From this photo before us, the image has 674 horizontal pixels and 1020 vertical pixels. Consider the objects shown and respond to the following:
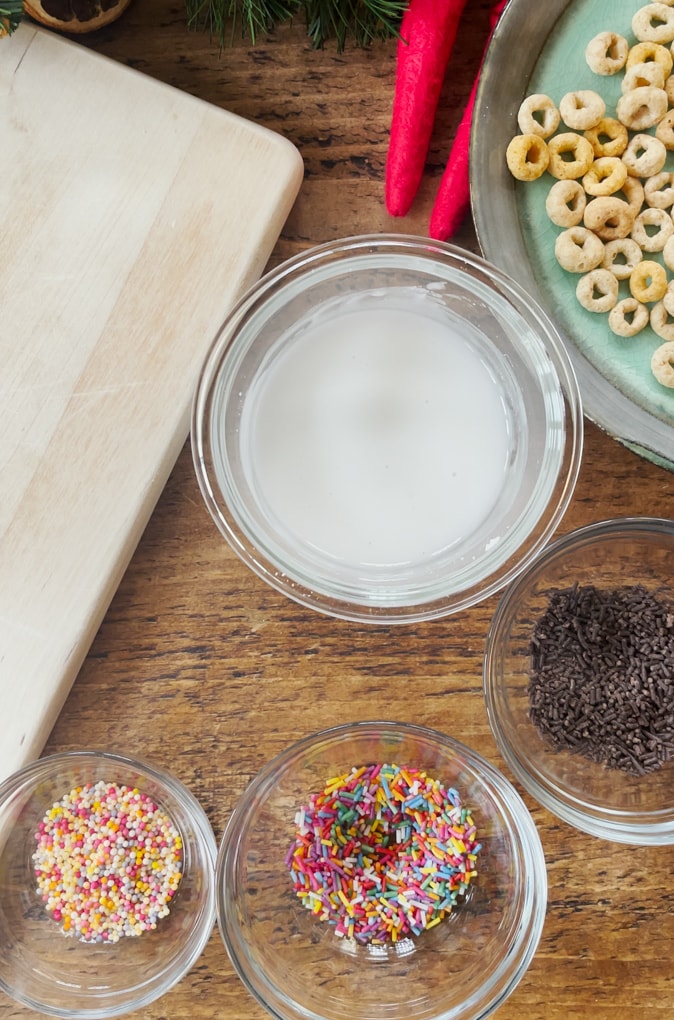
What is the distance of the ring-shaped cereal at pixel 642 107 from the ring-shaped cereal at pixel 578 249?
0.13m

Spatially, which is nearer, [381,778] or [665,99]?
[665,99]

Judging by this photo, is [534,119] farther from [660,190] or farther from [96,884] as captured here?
[96,884]

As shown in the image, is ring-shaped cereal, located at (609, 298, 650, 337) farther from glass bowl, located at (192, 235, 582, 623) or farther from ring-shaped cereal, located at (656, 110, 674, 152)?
ring-shaped cereal, located at (656, 110, 674, 152)

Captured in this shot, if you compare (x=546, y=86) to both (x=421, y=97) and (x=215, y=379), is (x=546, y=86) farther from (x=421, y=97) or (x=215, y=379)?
(x=215, y=379)

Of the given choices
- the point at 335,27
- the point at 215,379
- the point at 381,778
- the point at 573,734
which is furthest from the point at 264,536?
the point at 335,27

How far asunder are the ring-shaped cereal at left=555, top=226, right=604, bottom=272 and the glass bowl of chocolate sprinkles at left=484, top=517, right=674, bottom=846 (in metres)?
0.29

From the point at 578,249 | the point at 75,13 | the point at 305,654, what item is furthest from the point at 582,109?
the point at 305,654

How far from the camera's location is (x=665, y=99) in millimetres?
1010

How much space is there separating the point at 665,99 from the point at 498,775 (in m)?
0.77

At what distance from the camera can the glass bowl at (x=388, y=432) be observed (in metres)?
1.04

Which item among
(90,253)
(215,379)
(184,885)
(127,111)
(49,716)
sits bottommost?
(184,885)

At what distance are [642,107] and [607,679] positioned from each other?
64cm

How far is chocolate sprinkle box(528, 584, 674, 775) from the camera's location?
1.07m

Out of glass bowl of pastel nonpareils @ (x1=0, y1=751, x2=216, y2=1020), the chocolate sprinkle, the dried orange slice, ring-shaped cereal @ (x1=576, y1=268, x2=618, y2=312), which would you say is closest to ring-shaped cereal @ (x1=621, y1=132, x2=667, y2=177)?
ring-shaped cereal @ (x1=576, y1=268, x2=618, y2=312)
